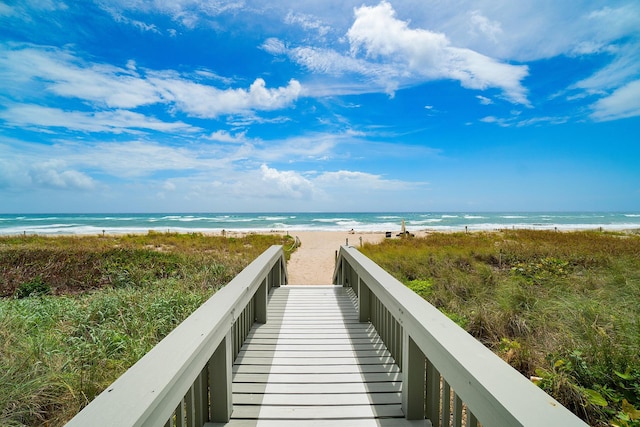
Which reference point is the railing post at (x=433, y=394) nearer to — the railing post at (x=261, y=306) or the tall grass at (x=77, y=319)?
the railing post at (x=261, y=306)

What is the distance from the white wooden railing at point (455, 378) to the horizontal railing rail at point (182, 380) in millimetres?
1164

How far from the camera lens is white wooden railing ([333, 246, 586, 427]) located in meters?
1.05

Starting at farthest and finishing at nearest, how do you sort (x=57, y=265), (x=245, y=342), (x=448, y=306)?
(x=57, y=265)
(x=448, y=306)
(x=245, y=342)

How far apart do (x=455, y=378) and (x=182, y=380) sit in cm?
118

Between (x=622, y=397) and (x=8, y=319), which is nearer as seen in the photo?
(x=622, y=397)

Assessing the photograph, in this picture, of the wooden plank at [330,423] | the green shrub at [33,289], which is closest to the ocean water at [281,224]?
the green shrub at [33,289]

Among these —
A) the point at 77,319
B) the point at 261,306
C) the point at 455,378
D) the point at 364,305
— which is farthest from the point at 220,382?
the point at 77,319

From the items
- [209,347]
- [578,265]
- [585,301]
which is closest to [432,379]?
[209,347]

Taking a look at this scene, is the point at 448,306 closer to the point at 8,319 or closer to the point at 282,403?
the point at 282,403

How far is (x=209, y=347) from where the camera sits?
1740mm

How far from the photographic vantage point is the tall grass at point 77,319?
2.83 m

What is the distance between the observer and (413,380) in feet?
7.25

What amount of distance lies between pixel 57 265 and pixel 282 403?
9894mm

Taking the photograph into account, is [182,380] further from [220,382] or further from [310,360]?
[310,360]
